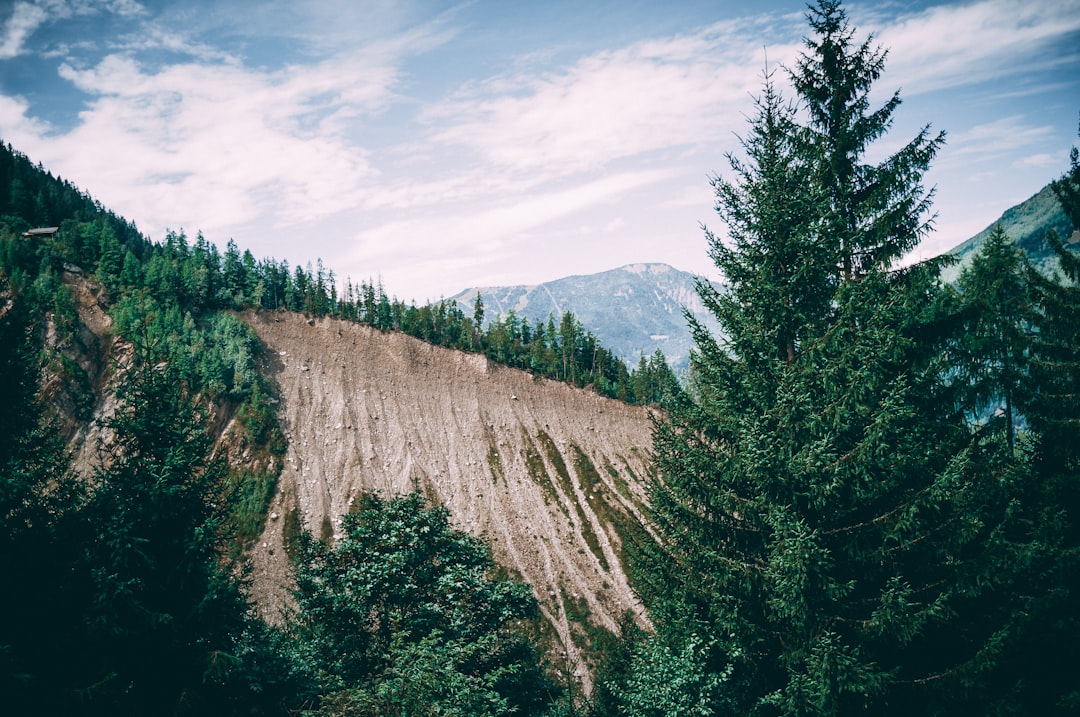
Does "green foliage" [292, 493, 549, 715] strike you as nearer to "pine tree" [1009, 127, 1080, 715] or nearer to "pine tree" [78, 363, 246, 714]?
"pine tree" [78, 363, 246, 714]

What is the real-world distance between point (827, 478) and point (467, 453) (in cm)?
6060

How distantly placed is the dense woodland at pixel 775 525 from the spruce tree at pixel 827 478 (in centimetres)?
6

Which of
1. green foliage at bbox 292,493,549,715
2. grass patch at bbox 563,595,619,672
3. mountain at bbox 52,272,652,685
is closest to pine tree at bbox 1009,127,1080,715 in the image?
green foliage at bbox 292,493,549,715

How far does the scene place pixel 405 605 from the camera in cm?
1638

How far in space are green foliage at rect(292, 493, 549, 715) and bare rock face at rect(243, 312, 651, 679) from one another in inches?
1250

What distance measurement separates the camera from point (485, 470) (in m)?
65.5

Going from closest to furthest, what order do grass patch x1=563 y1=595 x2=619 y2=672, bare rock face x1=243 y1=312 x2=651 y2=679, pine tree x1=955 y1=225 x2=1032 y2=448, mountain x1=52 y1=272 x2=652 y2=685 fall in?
pine tree x1=955 y1=225 x2=1032 y2=448
grass patch x1=563 y1=595 x2=619 y2=672
mountain x1=52 y1=272 x2=652 y2=685
bare rock face x1=243 y1=312 x2=651 y2=679

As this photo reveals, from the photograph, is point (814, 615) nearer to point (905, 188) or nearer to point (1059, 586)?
point (1059, 586)

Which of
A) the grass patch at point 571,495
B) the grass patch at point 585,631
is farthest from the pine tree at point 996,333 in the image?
the grass patch at point 571,495

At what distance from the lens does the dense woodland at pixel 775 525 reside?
29.2 ft

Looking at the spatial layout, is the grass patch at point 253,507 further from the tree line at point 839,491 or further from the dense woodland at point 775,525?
the tree line at point 839,491

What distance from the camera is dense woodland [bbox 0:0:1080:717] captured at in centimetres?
891

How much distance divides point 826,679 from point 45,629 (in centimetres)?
1526

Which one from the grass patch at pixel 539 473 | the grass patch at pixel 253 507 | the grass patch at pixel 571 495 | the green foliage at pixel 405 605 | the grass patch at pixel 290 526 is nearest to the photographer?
the green foliage at pixel 405 605
